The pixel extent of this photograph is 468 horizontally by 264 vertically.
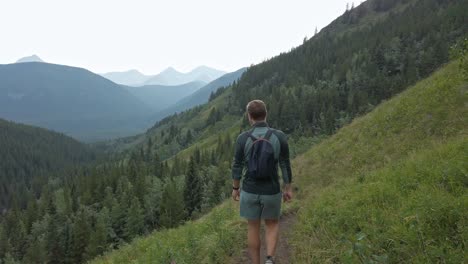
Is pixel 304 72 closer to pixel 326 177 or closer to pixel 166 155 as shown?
pixel 166 155

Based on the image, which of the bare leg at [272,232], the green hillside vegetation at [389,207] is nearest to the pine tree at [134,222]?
the green hillside vegetation at [389,207]

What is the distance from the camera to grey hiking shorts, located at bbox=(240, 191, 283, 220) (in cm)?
739

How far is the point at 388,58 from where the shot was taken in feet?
414

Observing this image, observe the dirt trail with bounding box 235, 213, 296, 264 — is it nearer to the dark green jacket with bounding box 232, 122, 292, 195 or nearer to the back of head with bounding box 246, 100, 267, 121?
the dark green jacket with bounding box 232, 122, 292, 195

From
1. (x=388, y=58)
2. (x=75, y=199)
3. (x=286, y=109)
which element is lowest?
(x=75, y=199)

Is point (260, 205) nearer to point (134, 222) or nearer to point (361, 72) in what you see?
point (134, 222)

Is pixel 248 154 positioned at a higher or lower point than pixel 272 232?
higher

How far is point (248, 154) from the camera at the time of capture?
7410 millimetres

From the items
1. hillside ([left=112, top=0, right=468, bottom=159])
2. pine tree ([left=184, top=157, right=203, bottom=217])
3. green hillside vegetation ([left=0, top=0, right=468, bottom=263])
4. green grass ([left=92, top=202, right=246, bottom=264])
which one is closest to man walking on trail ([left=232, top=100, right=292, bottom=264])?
green grass ([left=92, top=202, right=246, bottom=264])

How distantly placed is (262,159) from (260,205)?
1.06 meters

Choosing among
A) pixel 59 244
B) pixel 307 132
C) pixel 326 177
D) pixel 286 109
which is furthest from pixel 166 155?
pixel 326 177

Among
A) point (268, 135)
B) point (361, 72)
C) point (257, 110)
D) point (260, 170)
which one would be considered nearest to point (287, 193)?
point (260, 170)

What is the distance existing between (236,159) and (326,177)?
11.8 m

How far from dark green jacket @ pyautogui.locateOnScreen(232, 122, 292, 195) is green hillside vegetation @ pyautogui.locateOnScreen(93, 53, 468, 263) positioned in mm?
1908
